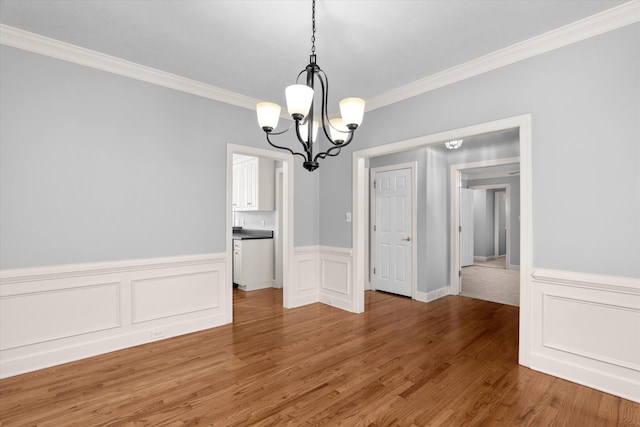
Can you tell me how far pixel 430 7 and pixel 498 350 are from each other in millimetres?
3102

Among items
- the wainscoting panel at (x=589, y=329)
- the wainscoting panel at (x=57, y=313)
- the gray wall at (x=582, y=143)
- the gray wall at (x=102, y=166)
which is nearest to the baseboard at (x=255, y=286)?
the gray wall at (x=102, y=166)

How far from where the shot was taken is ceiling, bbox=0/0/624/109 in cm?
229

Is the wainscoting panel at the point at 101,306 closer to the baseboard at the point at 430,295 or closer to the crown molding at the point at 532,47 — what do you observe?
the baseboard at the point at 430,295

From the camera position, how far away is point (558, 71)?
8.57 feet

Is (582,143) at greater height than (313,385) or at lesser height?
greater

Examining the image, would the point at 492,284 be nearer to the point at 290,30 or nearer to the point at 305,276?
the point at 305,276

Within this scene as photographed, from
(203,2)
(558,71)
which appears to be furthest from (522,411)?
(203,2)

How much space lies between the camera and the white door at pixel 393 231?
16.9 feet

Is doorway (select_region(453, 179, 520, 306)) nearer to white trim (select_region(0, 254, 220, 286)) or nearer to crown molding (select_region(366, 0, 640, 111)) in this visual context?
crown molding (select_region(366, 0, 640, 111))

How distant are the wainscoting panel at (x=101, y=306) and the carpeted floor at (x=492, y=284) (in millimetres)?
4235

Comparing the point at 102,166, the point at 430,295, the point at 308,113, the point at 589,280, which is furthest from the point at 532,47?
the point at 102,166

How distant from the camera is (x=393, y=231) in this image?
5332 millimetres

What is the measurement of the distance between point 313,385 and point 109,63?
349cm

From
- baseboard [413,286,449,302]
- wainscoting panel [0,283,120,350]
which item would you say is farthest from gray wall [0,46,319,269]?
baseboard [413,286,449,302]
